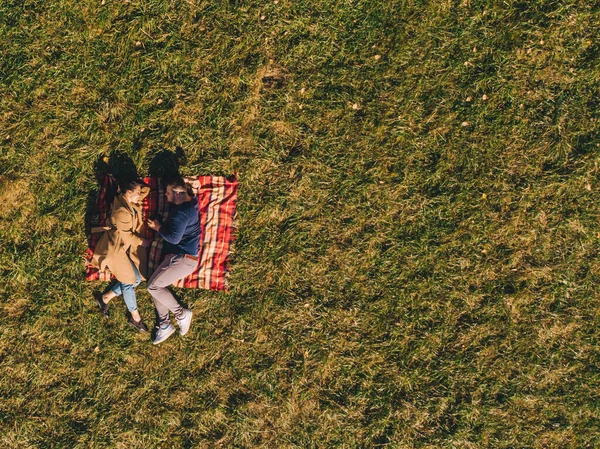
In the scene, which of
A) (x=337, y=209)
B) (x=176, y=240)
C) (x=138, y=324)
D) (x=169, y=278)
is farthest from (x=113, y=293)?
(x=337, y=209)

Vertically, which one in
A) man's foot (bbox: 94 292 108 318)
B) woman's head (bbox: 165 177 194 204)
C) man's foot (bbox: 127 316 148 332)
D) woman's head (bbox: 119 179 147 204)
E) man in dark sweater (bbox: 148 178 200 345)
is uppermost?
woman's head (bbox: 119 179 147 204)

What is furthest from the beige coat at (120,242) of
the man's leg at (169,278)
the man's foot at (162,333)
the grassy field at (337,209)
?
the man's foot at (162,333)

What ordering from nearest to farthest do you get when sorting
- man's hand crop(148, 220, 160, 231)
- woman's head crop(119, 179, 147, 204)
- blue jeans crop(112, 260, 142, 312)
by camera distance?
woman's head crop(119, 179, 147, 204) < man's hand crop(148, 220, 160, 231) < blue jeans crop(112, 260, 142, 312)

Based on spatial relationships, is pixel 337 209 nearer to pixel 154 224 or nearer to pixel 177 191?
pixel 177 191

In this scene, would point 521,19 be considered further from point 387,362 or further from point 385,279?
point 387,362

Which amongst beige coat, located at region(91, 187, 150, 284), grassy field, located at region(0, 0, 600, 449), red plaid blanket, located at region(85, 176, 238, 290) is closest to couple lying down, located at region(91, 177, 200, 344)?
beige coat, located at region(91, 187, 150, 284)

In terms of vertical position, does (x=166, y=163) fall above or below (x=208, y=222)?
above

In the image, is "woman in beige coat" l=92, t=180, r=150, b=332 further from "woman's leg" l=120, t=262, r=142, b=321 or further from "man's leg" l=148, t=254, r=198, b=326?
"man's leg" l=148, t=254, r=198, b=326

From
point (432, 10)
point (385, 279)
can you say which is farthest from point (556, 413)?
point (432, 10)
